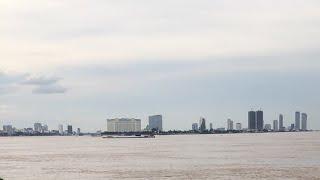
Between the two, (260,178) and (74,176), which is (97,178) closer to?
(74,176)

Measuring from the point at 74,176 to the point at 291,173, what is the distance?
25997 millimetres

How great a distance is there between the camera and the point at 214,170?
8088 centimetres

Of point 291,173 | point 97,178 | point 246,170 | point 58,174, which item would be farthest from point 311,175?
point 58,174

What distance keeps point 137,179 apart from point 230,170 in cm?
1642

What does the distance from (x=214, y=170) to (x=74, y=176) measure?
59.7 feet

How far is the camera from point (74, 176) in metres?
75.3

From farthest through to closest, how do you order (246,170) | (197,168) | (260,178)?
(197,168)
(246,170)
(260,178)

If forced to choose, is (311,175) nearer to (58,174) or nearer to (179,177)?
(179,177)

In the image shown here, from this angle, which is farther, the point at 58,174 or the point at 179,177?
the point at 58,174

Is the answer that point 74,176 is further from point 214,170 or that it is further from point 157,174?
point 214,170

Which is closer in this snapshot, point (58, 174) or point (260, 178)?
point (260, 178)

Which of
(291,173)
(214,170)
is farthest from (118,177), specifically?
(291,173)

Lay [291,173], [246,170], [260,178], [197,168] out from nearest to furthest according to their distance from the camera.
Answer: [260,178] < [291,173] < [246,170] < [197,168]

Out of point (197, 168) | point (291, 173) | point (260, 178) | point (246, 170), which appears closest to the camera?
point (260, 178)
